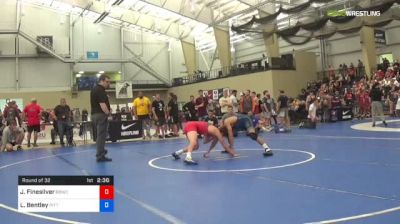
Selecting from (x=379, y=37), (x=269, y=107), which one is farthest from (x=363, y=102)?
(x=379, y=37)

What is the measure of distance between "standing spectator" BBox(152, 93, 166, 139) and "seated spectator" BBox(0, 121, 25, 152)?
472 cm

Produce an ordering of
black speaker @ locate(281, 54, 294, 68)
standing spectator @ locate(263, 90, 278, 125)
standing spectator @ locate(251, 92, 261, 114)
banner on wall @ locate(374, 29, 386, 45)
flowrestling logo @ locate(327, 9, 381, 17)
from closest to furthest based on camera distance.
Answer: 1. standing spectator @ locate(251, 92, 261, 114)
2. standing spectator @ locate(263, 90, 278, 125)
3. flowrestling logo @ locate(327, 9, 381, 17)
4. banner on wall @ locate(374, 29, 386, 45)
5. black speaker @ locate(281, 54, 294, 68)

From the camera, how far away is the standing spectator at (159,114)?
16.1 meters

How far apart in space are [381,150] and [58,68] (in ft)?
119

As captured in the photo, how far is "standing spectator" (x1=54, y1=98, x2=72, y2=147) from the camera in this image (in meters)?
15.1

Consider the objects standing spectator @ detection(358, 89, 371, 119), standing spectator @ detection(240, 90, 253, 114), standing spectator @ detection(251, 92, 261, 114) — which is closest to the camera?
standing spectator @ detection(240, 90, 253, 114)

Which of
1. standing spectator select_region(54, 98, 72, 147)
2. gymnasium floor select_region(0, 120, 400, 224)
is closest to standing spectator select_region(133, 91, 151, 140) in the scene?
standing spectator select_region(54, 98, 72, 147)

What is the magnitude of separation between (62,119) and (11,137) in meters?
1.77

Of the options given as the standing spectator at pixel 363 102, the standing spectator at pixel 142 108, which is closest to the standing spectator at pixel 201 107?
the standing spectator at pixel 142 108

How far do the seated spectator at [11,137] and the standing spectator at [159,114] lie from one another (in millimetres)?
4718

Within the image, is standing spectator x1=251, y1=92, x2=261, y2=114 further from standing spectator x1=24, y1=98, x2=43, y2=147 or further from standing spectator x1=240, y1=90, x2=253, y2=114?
standing spectator x1=24, y1=98, x2=43, y2=147

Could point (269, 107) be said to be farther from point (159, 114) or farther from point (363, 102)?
point (363, 102)
